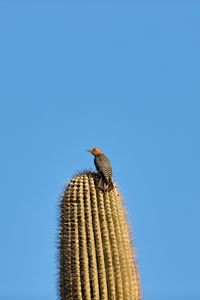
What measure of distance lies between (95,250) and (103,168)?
1.23 m

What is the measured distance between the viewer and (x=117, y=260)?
89.4 feet

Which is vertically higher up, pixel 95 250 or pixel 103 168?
pixel 103 168

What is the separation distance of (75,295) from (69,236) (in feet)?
2.42

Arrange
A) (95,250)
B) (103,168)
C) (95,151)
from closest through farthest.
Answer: (95,250) → (103,168) → (95,151)

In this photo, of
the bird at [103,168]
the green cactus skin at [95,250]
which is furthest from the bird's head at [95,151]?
the green cactus skin at [95,250]

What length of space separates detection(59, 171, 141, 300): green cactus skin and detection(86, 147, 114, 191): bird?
119 mm

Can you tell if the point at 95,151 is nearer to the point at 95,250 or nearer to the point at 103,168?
the point at 103,168

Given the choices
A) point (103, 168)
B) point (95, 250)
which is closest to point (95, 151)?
point (103, 168)

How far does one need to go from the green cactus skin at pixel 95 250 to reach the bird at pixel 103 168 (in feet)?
0.39

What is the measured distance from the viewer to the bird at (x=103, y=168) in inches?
1090

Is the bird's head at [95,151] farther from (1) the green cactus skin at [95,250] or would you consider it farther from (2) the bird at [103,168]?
(1) the green cactus skin at [95,250]

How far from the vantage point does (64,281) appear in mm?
27375

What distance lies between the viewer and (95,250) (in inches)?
1073

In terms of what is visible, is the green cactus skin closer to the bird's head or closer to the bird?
the bird
